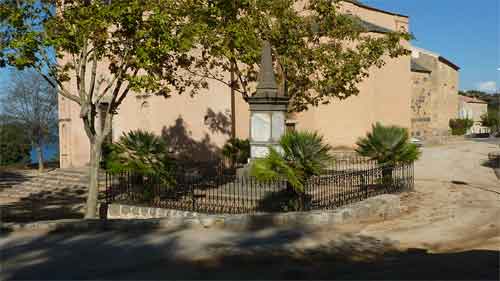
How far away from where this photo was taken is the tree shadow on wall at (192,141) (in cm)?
2297

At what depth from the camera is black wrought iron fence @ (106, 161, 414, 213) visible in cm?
1213

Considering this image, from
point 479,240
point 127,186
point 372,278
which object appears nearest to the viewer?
point 372,278

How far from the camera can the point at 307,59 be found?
16.0 meters

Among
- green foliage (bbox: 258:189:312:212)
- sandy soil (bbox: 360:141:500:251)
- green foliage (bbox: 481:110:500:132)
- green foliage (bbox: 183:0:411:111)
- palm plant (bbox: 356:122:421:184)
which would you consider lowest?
sandy soil (bbox: 360:141:500:251)

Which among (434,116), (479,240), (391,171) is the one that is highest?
(434,116)

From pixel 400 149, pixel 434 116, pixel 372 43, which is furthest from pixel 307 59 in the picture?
pixel 434 116

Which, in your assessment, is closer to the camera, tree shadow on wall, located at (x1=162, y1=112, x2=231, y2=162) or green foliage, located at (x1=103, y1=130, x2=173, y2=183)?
green foliage, located at (x1=103, y1=130, x2=173, y2=183)

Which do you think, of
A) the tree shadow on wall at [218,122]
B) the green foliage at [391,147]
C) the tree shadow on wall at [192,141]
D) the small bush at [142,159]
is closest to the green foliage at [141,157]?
the small bush at [142,159]

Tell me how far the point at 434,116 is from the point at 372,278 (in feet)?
146

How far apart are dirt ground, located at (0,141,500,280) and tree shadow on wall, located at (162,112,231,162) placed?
14.1 m

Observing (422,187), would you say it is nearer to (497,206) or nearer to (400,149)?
(400,149)

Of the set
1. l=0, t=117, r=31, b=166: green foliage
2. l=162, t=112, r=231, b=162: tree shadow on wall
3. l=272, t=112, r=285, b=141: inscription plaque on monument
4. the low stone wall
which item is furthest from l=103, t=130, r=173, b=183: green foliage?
l=0, t=117, r=31, b=166: green foliage

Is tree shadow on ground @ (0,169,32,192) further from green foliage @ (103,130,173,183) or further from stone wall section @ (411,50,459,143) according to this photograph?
stone wall section @ (411,50,459,143)

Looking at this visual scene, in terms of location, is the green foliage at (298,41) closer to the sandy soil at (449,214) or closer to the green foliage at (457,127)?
the sandy soil at (449,214)
